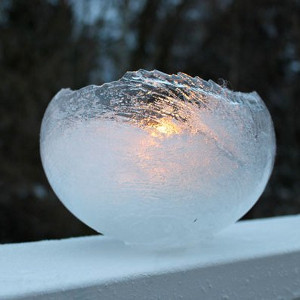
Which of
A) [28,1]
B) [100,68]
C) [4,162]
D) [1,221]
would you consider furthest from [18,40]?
[1,221]

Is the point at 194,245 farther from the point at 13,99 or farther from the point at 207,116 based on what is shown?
the point at 13,99

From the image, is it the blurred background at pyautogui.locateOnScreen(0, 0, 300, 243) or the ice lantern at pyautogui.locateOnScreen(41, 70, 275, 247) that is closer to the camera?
the ice lantern at pyautogui.locateOnScreen(41, 70, 275, 247)

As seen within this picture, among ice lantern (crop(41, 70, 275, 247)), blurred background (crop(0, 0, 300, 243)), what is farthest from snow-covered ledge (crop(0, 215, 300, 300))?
blurred background (crop(0, 0, 300, 243))

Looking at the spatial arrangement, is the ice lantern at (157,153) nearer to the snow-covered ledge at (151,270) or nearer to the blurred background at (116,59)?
the snow-covered ledge at (151,270)

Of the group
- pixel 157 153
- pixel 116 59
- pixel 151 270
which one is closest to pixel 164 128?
pixel 157 153

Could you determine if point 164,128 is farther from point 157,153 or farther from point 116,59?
point 116,59

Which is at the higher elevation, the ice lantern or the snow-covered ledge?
the ice lantern

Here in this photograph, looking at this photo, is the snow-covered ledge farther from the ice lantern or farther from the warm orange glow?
the warm orange glow
